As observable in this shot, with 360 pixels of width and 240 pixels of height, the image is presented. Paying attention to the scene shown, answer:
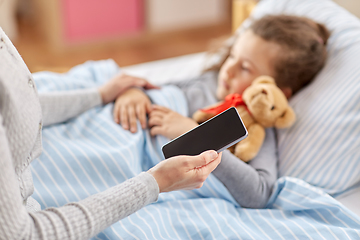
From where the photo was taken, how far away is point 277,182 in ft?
2.62

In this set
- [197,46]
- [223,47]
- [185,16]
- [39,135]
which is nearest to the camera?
[39,135]

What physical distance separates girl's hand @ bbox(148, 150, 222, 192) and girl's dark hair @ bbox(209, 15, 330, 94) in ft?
1.71

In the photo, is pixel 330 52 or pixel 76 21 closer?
pixel 330 52

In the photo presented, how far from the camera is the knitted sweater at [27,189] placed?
425mm

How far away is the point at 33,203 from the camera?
63cm

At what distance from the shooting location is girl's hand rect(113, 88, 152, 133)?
0.88m

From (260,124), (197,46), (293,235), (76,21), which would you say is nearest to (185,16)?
(197,46)

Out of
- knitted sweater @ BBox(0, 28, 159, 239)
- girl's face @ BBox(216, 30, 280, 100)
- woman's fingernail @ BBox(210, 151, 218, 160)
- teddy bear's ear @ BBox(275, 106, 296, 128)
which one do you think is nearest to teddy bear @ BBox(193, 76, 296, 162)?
teddy bear's ear @ BBox(275, 106, 296, 128)

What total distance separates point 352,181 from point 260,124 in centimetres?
25

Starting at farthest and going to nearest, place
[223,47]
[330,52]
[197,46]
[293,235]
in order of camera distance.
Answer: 1. [197,46]
2. [223,47]
3. [330,52]
4. [293,235]

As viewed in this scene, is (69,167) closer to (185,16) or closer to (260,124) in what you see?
(260,124)

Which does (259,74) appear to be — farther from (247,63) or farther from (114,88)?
(114,88)

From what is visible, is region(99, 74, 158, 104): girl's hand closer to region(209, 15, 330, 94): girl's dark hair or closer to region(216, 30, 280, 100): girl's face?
region(216, 30, 280, 100): girl's face

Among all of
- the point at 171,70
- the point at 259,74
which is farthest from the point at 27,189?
the point at 171,70
